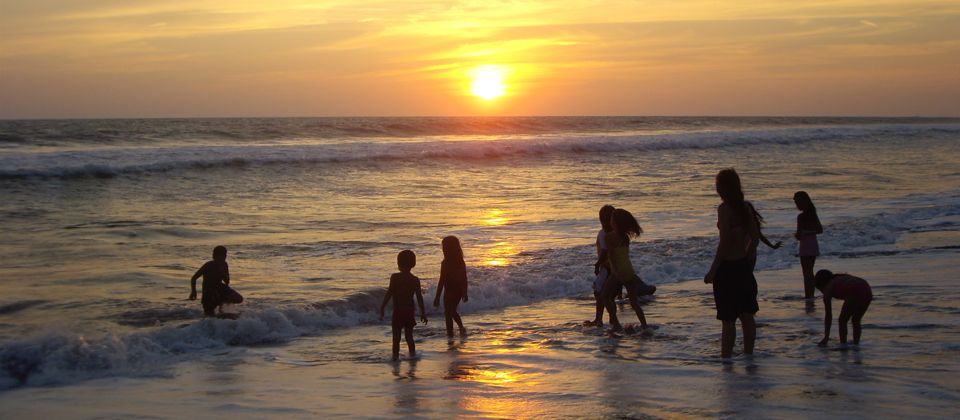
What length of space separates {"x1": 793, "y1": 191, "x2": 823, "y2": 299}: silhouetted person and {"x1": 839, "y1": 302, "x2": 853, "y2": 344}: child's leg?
8.46 ft

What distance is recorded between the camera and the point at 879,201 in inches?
875

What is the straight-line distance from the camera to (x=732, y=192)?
23.4ft

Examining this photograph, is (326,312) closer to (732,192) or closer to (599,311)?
(599,311)

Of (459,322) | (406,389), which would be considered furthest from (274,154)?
(406,389)

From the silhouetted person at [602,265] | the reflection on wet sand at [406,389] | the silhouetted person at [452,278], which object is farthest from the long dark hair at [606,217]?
the reflection on wet sand at [406,389]

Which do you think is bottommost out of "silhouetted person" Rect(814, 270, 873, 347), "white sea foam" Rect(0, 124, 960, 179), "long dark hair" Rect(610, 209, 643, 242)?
"silhouetted person" Rect(814, 270, 873, 347)

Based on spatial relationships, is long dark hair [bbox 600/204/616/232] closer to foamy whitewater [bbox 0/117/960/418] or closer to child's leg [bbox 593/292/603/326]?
child's leg [bbox 593/292/603/326]

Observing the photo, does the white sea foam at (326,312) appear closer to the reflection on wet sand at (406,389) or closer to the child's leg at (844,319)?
the reflection on wet sand at (406,389)

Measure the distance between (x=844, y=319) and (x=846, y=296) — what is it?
302mm

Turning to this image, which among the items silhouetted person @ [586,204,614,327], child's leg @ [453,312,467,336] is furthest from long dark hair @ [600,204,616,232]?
child's leg @ [453,312,467,336]

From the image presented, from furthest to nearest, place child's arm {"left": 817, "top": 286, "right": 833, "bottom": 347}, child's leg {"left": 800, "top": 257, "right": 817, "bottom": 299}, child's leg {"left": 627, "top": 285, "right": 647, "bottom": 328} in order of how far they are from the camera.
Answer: child's leg {"left": 800, "top": 257, "right": 817, "bottom": 299}, child's leg {"left": 627, "top": 285, "right": 647, "bottom": 328}, child's arm {"left": 817, "top": 286, "right": 833, "bottom": 347}

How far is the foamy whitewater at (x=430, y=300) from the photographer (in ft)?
22.1

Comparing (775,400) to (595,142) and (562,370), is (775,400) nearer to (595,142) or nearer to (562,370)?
(562,370)

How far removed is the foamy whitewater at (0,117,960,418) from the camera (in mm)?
6746
